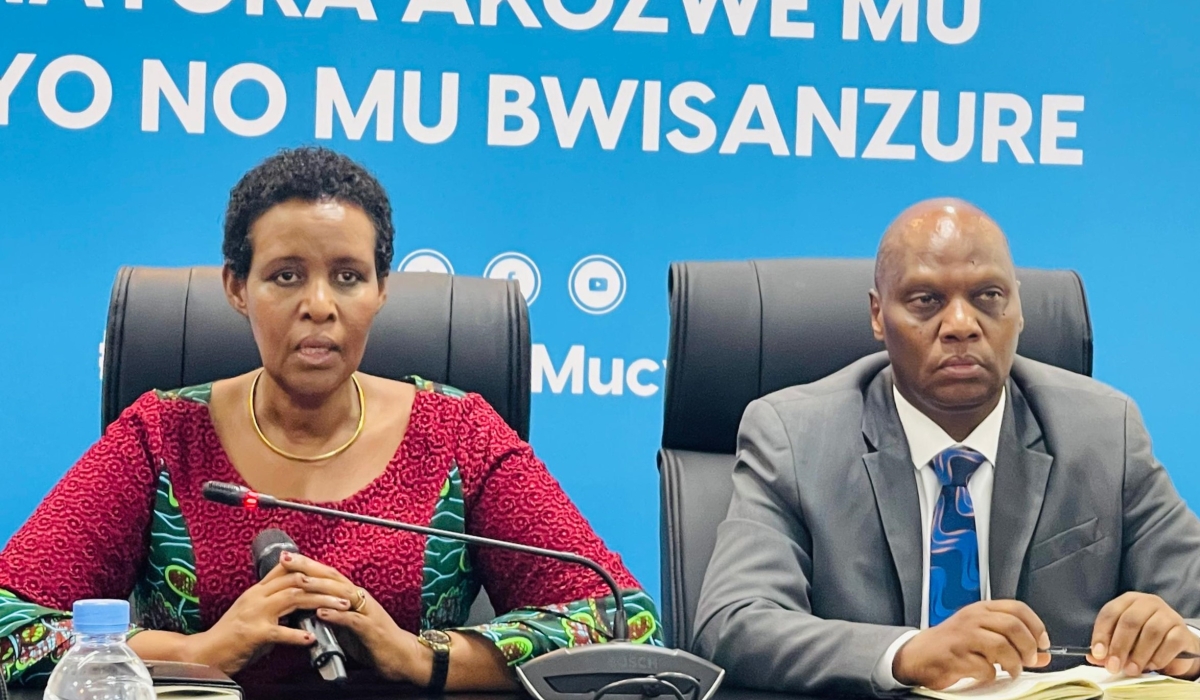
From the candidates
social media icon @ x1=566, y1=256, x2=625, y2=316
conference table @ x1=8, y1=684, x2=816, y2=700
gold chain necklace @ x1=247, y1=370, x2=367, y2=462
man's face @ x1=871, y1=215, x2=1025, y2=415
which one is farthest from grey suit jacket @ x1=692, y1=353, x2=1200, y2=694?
social media icon @ x1=566, y1=256, x2=625, y2=316

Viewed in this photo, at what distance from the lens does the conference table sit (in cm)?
170

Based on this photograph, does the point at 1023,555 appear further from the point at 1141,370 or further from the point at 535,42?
the point at 535,42

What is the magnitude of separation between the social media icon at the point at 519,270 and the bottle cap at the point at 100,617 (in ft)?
6.41

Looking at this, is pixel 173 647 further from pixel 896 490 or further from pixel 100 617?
pixel 896 490

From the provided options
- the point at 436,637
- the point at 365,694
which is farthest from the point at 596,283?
the point at 365,694

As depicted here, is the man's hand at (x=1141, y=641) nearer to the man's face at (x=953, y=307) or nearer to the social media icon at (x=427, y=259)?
the man's face at (x=953, y=307)

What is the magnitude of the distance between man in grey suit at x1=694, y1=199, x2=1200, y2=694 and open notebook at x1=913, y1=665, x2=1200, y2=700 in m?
0.29

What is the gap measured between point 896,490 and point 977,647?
1.37ft

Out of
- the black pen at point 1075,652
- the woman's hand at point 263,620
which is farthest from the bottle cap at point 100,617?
the black pen at point 1075,652

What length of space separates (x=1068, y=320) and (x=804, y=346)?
401mm

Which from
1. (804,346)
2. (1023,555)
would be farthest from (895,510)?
(804,346)

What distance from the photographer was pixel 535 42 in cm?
321

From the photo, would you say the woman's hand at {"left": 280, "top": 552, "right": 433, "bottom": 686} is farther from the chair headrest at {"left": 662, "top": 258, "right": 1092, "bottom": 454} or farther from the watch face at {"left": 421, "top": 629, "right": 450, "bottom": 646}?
the chair headrest at {"left": 662, "top": 258, "right": 1092, "bottom": 454}

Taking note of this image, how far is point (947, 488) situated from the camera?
84.9 inches
